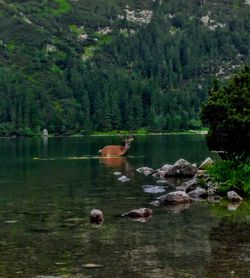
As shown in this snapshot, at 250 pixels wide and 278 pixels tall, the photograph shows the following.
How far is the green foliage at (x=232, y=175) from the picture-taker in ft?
175

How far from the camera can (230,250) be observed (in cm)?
3222

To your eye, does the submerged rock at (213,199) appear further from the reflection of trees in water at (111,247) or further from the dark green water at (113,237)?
the reflection of trees in water at (111,247)

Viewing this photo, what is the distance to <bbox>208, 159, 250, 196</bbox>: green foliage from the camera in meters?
53.2

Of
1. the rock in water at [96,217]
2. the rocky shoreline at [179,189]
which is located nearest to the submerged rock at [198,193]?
the rocky shoreline at [179,189]

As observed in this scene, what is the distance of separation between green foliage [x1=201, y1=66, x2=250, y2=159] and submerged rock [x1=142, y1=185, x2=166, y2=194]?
6.45m

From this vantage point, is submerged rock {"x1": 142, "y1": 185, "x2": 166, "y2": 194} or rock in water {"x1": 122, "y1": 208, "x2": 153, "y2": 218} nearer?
rock in water {"x1": 122, "y1": 208, "x2": 153, "y2": 218}

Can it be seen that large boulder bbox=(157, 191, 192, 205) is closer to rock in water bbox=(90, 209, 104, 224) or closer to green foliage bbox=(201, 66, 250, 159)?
green foliage bbox=(201, 66, 250, 159)

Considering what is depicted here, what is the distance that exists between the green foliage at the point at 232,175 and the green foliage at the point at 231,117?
1117 millimetres

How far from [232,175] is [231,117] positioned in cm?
495

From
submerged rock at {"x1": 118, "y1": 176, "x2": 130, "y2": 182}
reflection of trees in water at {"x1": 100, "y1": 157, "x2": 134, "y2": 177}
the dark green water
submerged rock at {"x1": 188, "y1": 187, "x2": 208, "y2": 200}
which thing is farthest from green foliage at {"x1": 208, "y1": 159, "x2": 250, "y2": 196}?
reflection of trees in water at {"x1": 100, "y1": 157, "x2": 134, "y2": 177}

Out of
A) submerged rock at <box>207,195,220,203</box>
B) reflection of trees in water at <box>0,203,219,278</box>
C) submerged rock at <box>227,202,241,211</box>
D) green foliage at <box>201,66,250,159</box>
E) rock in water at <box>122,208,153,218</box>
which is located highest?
green foliage at <box>201,66,250,159</box>

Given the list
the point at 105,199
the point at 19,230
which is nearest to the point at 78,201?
the point at 105,199

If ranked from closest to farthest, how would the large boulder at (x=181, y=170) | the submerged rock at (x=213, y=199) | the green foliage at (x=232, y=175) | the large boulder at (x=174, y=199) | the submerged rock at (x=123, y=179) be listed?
the large boulder at (x=174, y=199) < the submerged rock at (x=213, y=199) < the green foliage at (x=232, y=175) < the submerged rock at (x=123, y=179) < the large boulder at (x=181, y=170)

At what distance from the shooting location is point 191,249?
32.7 m
